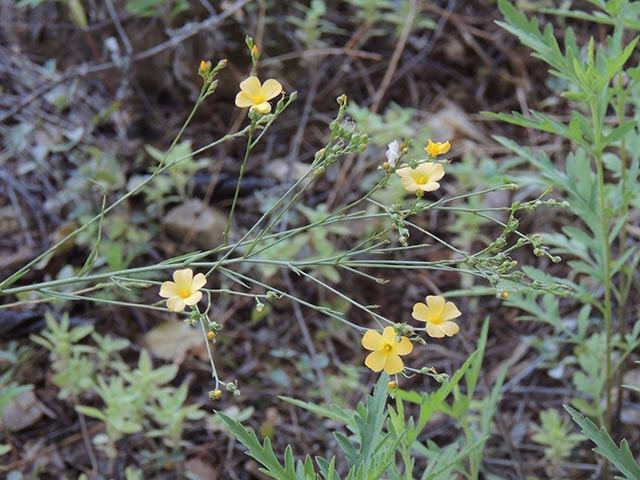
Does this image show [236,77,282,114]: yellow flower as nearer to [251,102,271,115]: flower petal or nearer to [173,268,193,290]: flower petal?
[251,102,271,115]: flower petal

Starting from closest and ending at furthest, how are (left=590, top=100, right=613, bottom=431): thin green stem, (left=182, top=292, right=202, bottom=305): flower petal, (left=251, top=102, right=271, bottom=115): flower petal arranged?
(left=182, top=292, right=202, bottom=305): flower petal < (left=251, top=102, right=271, bottom=115): flower petal < (left=590, top=100, right=613, bottom=431): thin green stem

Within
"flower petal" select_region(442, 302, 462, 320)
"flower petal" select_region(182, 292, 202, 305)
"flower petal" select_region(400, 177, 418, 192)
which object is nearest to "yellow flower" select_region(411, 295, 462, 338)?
"flower petal" select_region(442, 302, 462, 320)

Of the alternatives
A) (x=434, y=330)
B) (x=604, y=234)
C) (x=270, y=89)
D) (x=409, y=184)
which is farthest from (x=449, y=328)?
(x=604, y=234)

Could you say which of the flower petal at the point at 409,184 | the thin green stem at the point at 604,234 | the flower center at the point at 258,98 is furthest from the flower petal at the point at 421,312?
the thin green stem at the point at 604,234

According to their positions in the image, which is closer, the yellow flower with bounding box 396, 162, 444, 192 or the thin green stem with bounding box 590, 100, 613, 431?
the yellow flower with bounding box 396, 162, 444, 192

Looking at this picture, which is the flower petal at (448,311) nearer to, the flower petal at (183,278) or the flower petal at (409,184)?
the flower petal at (409,184)

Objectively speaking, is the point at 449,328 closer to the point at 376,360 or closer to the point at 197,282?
the point at 376,360
